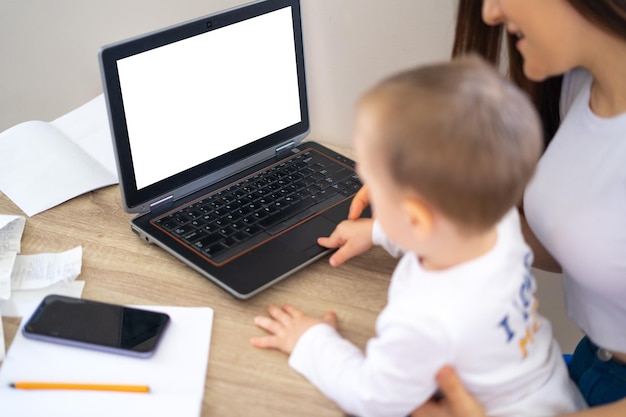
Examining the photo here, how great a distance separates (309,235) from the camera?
1006mm

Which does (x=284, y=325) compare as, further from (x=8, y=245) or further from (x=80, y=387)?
(x=8, y=245)

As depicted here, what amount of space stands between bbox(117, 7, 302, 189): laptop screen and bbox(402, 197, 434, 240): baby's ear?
450 millimetres

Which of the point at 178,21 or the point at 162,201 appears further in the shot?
the point at 178,21

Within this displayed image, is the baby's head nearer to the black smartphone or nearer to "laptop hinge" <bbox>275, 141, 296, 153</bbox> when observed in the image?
the black smartphone

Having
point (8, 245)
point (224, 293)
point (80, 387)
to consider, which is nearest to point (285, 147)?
point (224, 293)

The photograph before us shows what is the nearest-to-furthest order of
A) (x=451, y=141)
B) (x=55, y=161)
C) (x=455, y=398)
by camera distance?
(x=451, y=141), (x=455, y=398), (x=55, y=161)

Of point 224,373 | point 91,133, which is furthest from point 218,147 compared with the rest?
point 224,373

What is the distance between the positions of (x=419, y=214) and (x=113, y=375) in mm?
373

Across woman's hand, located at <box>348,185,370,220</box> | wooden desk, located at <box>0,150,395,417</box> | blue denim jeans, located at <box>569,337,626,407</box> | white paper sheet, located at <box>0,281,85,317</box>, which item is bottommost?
blue denim jeans, located at <box>569,337,626,407</box>

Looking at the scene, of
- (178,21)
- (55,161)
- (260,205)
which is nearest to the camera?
(260,205)

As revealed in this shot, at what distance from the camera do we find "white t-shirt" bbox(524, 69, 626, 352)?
2.83 feet

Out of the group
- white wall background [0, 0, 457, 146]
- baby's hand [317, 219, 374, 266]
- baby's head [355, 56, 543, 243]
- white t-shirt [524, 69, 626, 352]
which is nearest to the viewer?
baby's head [355, 56, 543, 243]

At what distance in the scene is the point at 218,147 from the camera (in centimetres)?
109

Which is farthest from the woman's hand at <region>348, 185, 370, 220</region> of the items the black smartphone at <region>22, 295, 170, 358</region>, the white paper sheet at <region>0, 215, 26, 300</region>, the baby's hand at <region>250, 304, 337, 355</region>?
the white paper sheet at <region>0, 215, 26, 300</region>
